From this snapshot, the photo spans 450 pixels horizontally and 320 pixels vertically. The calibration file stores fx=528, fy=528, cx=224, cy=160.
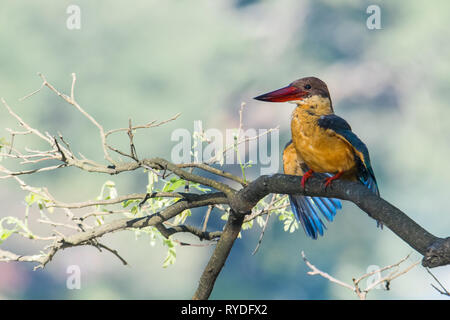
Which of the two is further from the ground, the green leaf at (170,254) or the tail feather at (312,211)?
the tail feather at (312,211)

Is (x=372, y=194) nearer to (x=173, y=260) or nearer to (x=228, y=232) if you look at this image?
(x=228, y=232)

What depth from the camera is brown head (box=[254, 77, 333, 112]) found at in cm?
222

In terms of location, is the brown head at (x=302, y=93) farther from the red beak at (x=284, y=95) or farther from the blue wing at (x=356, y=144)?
the blue wing at (x=356, y=144)

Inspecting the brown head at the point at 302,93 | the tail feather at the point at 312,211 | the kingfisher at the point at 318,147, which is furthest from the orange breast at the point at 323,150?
the tail feather at the point at 312,211

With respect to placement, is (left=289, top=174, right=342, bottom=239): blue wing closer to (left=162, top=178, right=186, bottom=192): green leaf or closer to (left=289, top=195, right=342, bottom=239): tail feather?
(left=289, top=195, right=342, bottom=239): tail feather

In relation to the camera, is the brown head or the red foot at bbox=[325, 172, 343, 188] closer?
the red foot at bbox=[325, 172, 343, 188]

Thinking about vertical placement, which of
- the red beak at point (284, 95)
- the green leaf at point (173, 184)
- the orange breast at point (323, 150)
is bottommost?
the green leaf at point (173, 184)

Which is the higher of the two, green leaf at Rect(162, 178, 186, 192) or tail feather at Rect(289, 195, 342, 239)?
green leaf at Rect(162, 178, 186, 192)

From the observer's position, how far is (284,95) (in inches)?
88.3

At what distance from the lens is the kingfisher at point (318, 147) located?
2033 mm

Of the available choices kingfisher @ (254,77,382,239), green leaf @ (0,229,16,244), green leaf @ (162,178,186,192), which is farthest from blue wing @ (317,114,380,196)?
green leaf @ (0,229,16,244)
